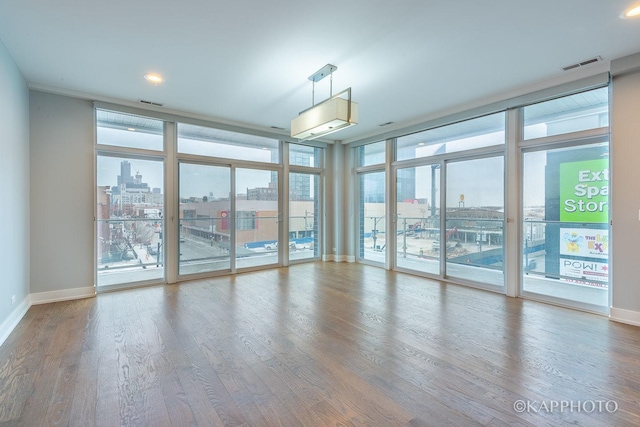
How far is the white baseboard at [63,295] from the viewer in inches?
148

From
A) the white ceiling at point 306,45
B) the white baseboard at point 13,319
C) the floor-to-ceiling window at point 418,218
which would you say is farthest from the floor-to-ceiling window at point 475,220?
the white baseboard at point 13,319

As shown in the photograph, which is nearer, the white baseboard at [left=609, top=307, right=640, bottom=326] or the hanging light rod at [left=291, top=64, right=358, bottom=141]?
the white baseboard at [left=609, top=307, right=640, bottom=326]

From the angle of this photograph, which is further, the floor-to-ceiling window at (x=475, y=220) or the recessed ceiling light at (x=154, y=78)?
the floor-to-ceiling window at (x=475, y=220)

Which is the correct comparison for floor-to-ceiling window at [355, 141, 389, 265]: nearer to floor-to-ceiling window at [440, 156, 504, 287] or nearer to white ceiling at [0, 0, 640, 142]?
floor-to-ceiling window at [440, 156, 504, 287]

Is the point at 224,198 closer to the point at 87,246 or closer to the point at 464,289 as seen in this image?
the point at 87,246

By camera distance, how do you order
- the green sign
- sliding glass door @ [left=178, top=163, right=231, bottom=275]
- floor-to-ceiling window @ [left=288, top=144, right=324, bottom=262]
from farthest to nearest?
1. floor-to-ceiling window @ [left=288, top=144, right=324, bottom=262]
2. sliding glass door @ [left=178, top=163, right=231, bottom=275]
3. the green sign

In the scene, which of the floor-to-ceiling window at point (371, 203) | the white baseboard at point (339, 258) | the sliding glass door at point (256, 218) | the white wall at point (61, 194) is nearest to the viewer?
the white wall at point (61, 194)

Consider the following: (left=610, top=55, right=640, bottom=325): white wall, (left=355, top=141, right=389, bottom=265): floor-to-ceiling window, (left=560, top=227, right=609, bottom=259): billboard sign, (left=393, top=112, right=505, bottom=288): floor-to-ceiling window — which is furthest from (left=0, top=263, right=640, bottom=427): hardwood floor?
(left=355, top=141, right=389, bottom=265): floor-to-ceiling window

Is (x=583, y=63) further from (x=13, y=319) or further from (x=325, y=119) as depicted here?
(x=13, y=319)

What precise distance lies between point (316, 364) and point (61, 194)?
406cm

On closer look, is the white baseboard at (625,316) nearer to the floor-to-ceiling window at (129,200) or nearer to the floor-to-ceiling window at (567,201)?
the floor-to-ceiling window at (567,201)

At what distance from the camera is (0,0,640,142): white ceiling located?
93.2 inches

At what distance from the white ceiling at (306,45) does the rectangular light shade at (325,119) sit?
1.35ft

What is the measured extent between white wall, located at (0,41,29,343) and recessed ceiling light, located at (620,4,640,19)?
5.52 m
